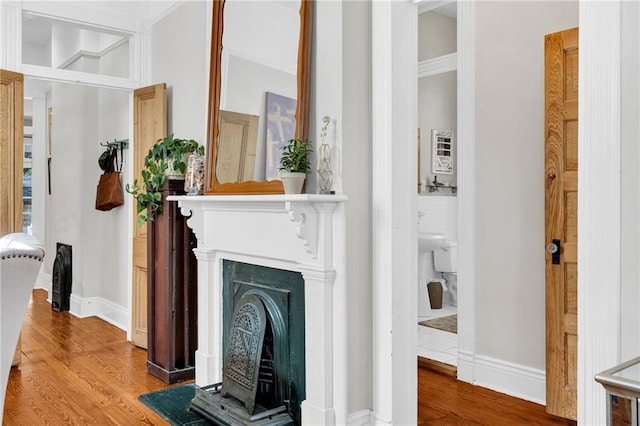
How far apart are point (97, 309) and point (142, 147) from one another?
1929 mm

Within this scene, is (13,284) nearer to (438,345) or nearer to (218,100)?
(218,100)

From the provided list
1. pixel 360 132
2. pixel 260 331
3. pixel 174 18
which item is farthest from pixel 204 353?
pixel 174 18


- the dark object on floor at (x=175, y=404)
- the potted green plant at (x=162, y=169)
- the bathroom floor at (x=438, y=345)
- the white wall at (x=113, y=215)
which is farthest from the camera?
the white wall at (x=113, y=215)

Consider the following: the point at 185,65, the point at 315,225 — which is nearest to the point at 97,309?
the point at 185,65

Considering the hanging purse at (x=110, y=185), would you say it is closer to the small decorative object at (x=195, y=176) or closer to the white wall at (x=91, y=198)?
the white wall at (x=91, y=198)

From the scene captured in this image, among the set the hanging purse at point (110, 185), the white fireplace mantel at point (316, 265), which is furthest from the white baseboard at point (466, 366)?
the hanging purse at point (110, 185)

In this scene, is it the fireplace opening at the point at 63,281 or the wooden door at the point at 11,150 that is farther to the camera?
the fireplace opening at the point at 63,281

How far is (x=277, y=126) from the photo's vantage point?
2.60 m

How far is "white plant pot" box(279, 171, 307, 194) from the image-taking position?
93.2 inches

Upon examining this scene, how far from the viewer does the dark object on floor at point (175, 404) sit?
8.82 ft

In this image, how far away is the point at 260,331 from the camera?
264cm

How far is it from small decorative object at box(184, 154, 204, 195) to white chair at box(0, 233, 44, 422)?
181 centimetres

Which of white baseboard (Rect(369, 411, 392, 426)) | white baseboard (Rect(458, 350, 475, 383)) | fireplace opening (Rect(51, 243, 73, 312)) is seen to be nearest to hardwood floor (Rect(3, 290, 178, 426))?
fireplace opening (Rect(51, 243, 73, 312))

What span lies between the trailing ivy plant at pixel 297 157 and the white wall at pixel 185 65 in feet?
4.33
